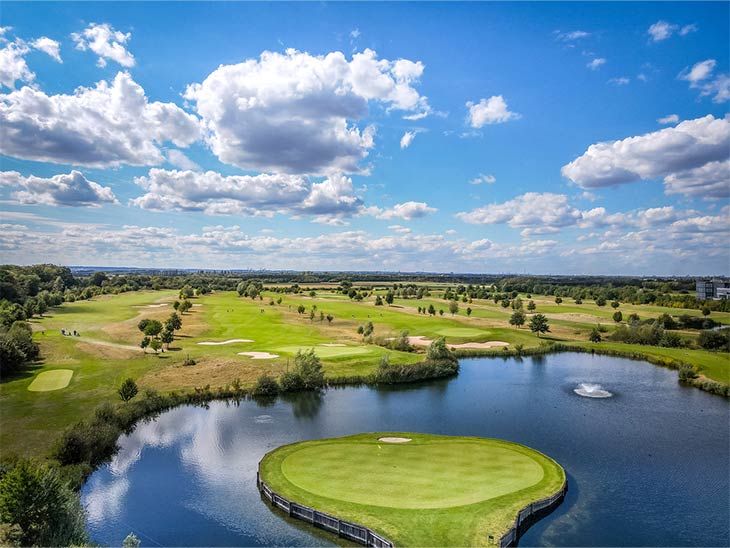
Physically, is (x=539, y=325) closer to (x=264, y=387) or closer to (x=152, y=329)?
(x=264, y=387)

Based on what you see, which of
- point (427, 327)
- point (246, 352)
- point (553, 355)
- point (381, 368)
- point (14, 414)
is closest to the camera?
point (14, 414)

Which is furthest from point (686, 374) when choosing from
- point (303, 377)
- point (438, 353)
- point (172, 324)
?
point (172, 324)

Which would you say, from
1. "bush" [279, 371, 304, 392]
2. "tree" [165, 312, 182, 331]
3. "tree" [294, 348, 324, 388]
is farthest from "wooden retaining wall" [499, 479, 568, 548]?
"tree" [165, 312, 182, 331]

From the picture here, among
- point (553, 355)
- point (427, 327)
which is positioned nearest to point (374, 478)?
point (553, 355)

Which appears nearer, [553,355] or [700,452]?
[700,452]

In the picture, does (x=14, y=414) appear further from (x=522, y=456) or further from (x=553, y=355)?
(x=553, y=355)

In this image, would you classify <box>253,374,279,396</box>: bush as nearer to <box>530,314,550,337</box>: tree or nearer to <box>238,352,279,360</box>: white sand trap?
<box>238,352,279,360</box>: white sand trap

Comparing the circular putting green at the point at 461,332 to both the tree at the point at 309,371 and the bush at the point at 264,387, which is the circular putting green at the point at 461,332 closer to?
the tree at the point at 309,371

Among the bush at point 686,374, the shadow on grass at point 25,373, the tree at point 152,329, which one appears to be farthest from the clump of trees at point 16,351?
the bush at point 686,374
